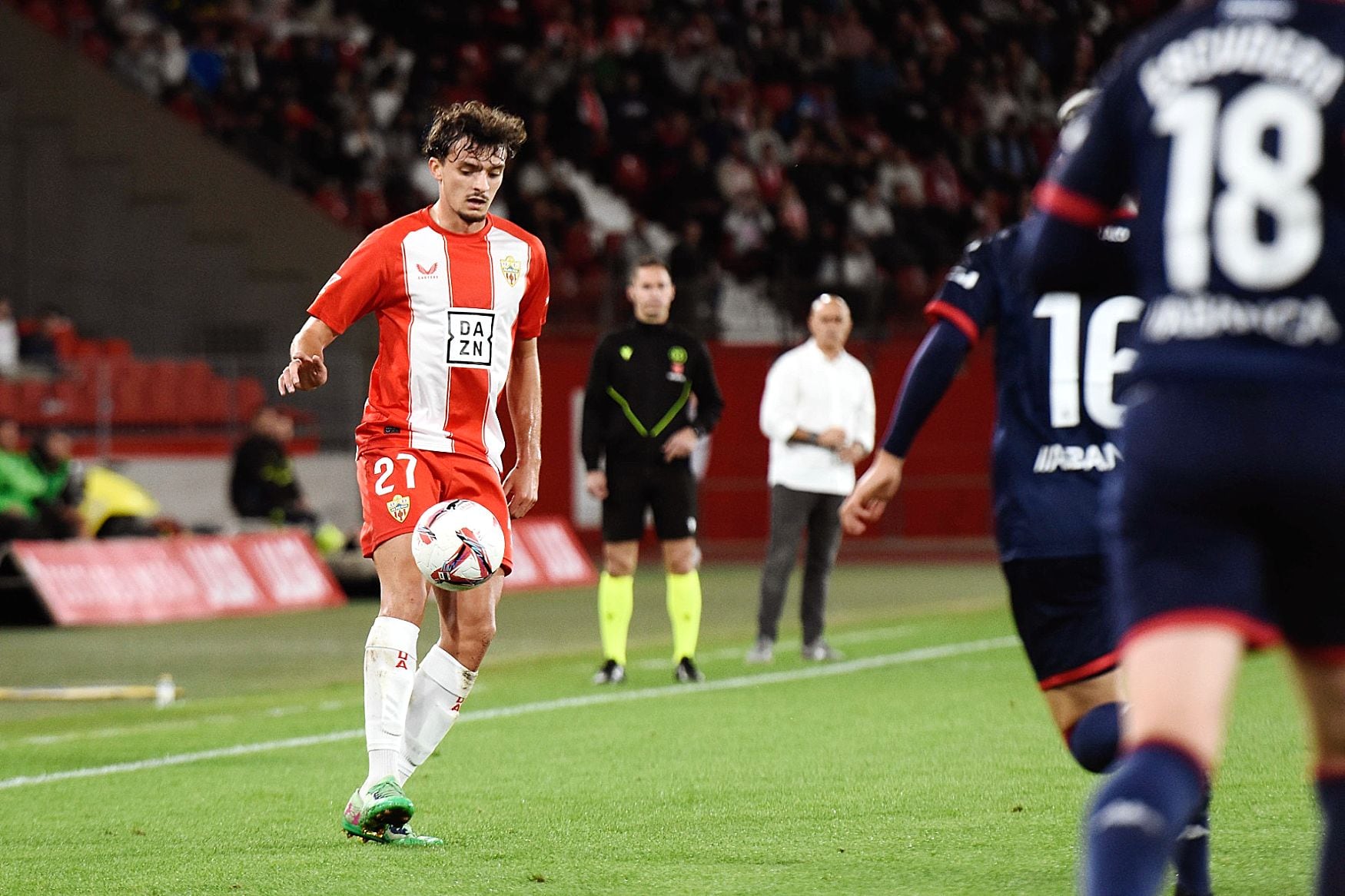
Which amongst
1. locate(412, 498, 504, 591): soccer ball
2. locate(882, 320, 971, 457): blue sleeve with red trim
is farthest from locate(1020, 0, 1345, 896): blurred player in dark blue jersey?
locate(412, 498, 504, 591): soccer ball

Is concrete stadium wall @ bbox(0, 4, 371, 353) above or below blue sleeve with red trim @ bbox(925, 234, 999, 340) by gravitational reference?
above

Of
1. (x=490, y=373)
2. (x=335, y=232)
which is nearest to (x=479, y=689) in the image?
(x=490, y=373)

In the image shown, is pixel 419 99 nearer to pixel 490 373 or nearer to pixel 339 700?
pixel 339 700

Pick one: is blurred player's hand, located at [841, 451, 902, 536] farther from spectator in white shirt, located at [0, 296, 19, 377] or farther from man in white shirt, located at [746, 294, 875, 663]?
spectator in white shirt, located at [0, 296, 19, 377]

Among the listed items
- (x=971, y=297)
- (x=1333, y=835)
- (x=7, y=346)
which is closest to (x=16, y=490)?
(x=7, y=346)

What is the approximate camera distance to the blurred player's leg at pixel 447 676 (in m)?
6.66

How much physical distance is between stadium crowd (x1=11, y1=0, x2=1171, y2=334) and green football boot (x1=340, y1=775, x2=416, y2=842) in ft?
59.2

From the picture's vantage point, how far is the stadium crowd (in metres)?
25.2

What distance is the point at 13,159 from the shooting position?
79.0 feet

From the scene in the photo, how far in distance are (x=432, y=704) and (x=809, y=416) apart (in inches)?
276

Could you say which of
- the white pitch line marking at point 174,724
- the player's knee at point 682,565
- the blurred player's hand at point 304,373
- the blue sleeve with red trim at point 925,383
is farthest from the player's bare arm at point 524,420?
the player's knee at point 682,565

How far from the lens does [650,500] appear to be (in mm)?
12203

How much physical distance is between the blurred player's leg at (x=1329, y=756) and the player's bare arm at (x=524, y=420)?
153 inches

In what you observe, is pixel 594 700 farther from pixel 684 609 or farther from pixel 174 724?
pixel 174 724
